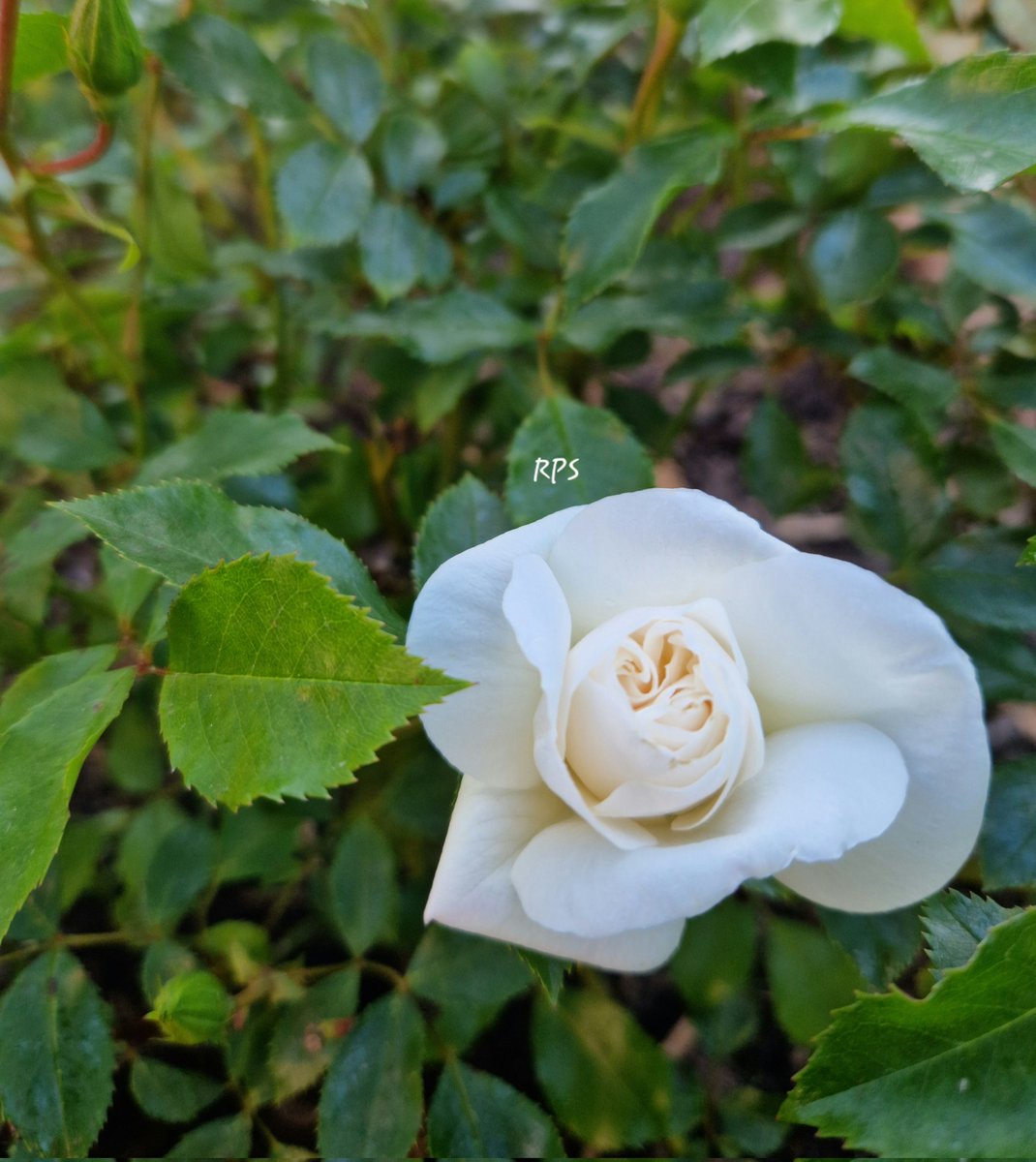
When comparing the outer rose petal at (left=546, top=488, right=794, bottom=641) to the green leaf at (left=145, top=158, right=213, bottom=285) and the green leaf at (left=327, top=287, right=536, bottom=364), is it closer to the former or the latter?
the green leaf at (left=327, top=287, right=536, bottom=364)

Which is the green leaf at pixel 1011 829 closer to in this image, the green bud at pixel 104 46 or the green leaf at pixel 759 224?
the green leaf at pixel 759 224

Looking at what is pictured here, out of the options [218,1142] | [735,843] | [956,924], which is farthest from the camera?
[218,1142]

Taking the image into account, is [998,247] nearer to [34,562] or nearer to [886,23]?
[886,23]

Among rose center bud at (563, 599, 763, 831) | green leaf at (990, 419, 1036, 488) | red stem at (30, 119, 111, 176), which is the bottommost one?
green leaf at (990, 419, 1036, 488)

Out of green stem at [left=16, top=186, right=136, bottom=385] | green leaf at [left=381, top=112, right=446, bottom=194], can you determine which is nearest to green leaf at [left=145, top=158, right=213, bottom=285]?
green stem at [left=16, top=186, right=136, bottom=385]

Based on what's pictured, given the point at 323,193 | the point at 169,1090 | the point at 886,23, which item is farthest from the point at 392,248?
the point at 169,1090

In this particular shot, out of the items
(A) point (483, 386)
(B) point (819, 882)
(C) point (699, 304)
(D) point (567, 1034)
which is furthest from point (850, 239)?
(D) point (567, 1034)

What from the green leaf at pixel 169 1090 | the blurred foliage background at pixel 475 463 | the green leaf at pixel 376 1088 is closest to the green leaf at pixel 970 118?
the blurred foliage background at pixel 475 463
